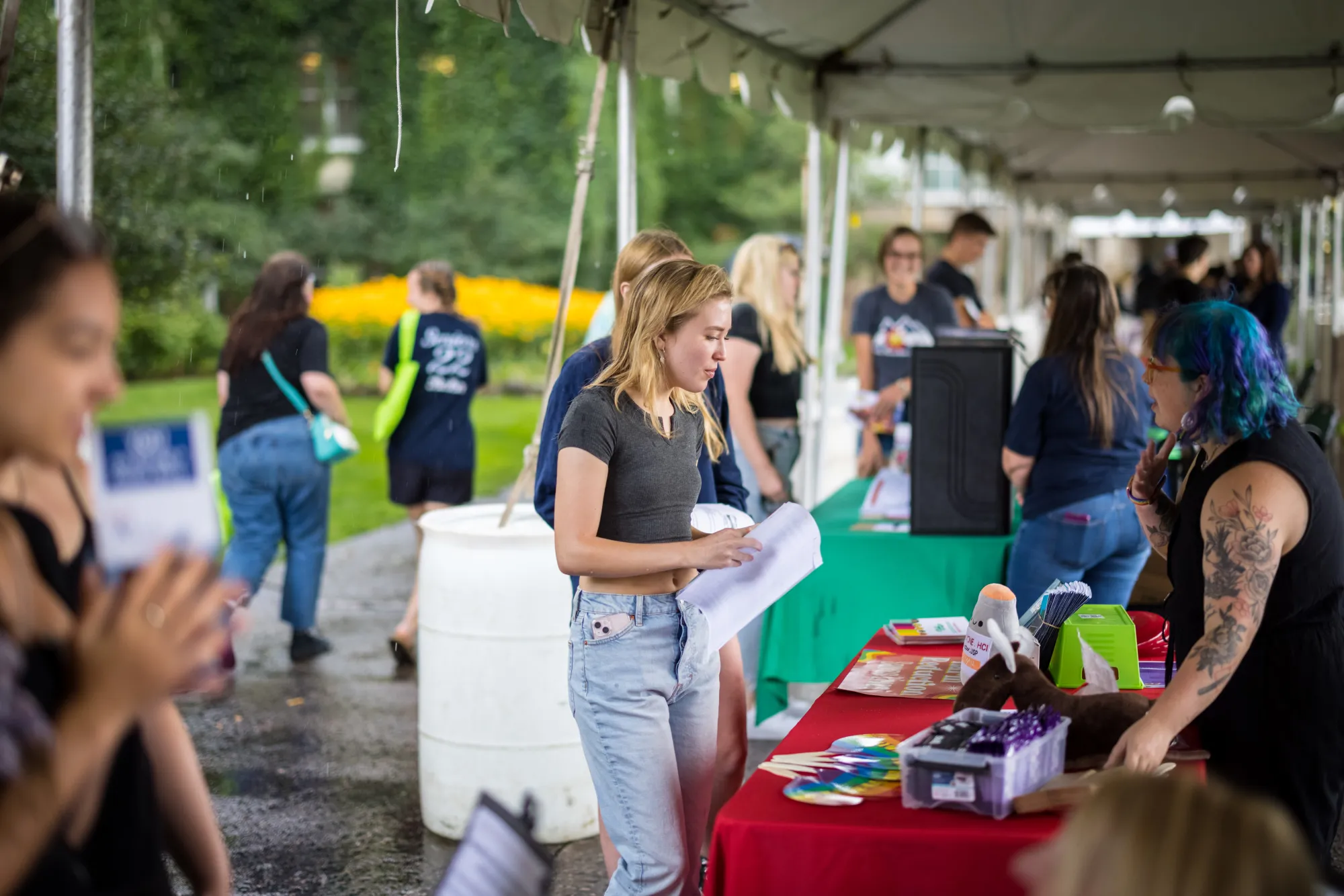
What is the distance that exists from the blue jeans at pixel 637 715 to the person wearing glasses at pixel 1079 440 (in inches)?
73.6

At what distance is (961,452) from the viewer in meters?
4.56

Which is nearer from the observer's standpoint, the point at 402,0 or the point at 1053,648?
the point at 1053,648

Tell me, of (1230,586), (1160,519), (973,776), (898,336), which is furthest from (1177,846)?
(898,336)

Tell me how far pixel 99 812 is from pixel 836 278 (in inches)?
252

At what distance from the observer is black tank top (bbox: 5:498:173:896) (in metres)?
1.18

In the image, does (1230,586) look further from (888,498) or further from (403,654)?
(403,654)

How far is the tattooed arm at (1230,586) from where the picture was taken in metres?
2.06

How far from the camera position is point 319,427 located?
5.78m

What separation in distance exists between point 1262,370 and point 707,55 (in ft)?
11.1

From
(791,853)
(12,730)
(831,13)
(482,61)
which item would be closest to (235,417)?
(831,13)

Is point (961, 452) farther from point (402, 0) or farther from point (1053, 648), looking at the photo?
point (402, 0)

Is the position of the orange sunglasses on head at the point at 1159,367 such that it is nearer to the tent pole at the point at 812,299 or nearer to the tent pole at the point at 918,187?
the tent pole at the point at 812,299

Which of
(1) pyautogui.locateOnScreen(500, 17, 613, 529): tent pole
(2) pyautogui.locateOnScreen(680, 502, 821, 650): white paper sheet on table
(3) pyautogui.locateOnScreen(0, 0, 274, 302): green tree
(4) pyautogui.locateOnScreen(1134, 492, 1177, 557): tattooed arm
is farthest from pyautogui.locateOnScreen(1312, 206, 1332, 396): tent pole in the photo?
(2) pyautogui.locateOnScreen(680, 502, 821, 650): white paper sheet on table

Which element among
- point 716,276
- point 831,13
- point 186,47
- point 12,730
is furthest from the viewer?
point 186,47
